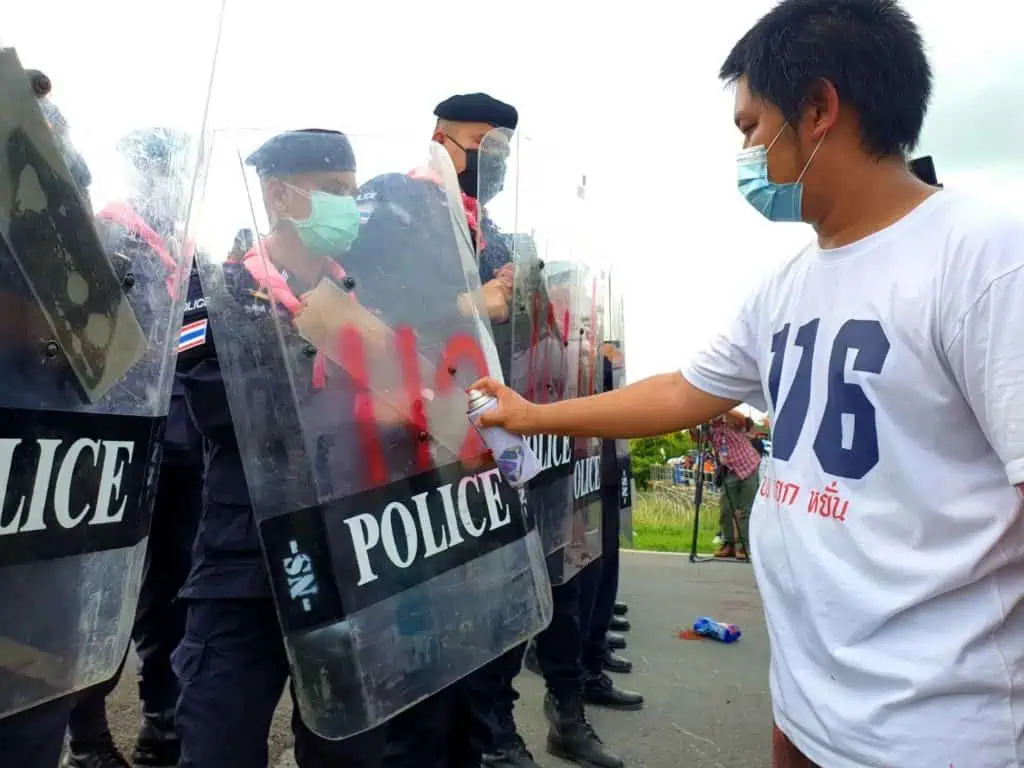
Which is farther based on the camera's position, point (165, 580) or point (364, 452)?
point (165, 580)

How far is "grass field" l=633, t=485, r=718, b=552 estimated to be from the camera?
371 inches

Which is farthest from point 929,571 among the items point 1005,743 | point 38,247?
point 38,247

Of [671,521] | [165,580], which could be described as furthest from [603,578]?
[671,521]

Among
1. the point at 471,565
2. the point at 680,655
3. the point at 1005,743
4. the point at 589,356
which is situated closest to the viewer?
the point at 1005,743

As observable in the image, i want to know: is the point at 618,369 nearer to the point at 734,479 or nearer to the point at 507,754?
the point at 507,754

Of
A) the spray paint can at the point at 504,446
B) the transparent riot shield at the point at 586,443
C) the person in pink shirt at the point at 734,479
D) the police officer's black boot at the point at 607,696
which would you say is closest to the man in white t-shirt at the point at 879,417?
the spray paint can at the point at 504,446

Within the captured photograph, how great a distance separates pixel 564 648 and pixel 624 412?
1.64m

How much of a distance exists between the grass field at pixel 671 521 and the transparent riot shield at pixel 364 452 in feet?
23.8

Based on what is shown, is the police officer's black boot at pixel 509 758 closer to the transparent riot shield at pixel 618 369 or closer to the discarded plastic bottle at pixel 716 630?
the transparent riot shield at pixel 618 369

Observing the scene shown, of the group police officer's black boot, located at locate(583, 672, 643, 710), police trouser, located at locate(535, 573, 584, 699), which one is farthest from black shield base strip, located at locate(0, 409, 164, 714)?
police officer's black boot, located at locate(583, 672, 643, 710)

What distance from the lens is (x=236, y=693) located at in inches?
70.0

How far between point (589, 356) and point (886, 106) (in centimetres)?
175

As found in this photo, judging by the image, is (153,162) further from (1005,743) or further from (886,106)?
(1005,743)

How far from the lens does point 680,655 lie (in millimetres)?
4516
